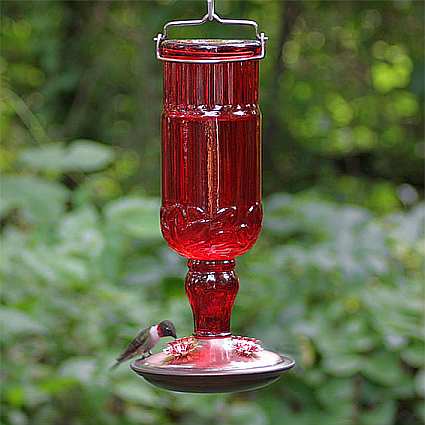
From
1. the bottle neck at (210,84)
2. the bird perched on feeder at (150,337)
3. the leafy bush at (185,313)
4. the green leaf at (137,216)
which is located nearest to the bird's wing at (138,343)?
the bird perched on feeder at (150,337)

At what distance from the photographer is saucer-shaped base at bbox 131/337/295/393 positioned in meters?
1.32

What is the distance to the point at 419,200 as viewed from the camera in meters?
4.80

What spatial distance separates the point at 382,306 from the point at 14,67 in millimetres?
2014

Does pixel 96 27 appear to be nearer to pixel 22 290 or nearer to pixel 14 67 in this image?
pixel 14 67

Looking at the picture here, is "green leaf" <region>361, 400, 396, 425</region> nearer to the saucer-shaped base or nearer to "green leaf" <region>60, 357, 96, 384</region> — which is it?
"green leaf" <region>60, 357, 96, 384</region>

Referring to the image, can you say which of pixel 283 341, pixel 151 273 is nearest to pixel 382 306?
pixel 283 341

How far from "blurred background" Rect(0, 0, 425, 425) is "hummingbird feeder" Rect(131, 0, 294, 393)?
1.41m

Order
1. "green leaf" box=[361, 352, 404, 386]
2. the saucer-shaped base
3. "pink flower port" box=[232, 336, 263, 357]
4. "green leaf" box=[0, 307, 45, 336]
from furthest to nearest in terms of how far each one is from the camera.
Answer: "green leaf" box=[361, 352, 404, 386]
"green leaf" box=[0, 307, 45, 336]
"pink flower port" box=[232, 336, 263, 357]
the saucer-shaped base

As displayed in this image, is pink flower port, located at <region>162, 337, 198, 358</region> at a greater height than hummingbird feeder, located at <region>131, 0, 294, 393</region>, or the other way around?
hummingbird feeder, located at <region>131, 0, 294, 393</region>

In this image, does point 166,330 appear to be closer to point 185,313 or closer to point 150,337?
point 150,337

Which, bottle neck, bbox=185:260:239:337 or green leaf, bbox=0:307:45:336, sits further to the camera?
green leaf, bbox=0:307:45:336

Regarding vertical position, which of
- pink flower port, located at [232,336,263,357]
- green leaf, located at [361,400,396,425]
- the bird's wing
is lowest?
green leaf, located at [361,400,396,425]

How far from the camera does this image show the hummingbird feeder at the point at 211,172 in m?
1.42

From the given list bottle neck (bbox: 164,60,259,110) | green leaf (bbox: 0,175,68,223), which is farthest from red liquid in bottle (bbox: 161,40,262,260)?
green leaf (bbox: 0,175,68,223)
